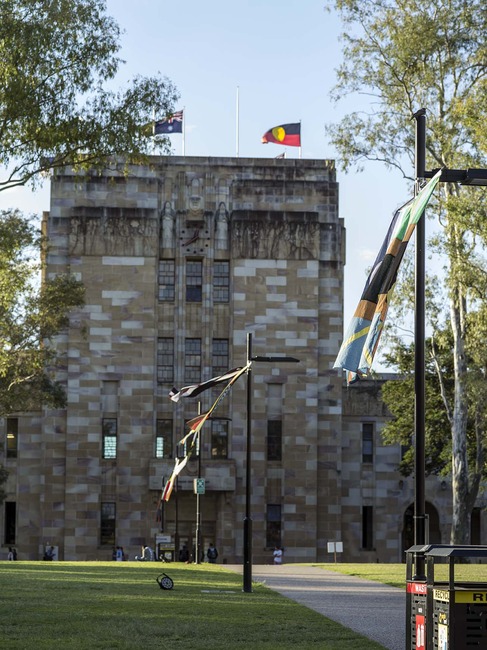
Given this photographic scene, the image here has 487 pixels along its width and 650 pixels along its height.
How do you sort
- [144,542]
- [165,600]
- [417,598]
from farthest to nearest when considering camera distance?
1. [144,542]
2. [165,600]
3. [417,598]

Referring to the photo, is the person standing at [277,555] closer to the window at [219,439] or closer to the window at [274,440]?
the window at [274,440]

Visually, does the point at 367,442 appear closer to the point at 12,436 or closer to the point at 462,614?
the point at 12,436

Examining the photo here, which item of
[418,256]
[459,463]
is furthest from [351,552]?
[418,256]

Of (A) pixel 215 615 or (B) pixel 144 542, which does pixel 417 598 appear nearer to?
(A) pixel 215 615

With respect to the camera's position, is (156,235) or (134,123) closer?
(134,123)

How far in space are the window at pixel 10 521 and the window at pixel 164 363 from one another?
11477mm

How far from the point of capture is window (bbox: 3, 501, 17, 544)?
78.1 metres

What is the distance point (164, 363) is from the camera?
257 feet

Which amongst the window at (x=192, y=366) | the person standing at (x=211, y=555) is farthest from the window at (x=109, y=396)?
the person standing at (x=211, y=555)

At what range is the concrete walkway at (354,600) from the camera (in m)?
20.9

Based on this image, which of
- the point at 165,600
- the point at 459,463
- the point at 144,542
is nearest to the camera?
the point at 165,600

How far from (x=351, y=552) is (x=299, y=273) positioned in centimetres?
1692

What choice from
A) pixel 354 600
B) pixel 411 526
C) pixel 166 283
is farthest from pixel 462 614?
pixel 411 526

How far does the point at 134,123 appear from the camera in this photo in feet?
100
